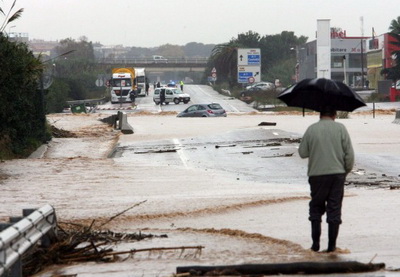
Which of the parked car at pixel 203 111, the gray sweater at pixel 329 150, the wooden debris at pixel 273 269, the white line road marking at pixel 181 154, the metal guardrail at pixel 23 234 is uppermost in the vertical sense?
the gray sweater at pixel 329 150

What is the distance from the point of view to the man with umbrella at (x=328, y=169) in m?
11.2

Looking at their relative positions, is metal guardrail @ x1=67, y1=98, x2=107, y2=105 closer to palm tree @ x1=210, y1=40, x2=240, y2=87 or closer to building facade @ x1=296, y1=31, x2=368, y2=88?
palm tree @ x1=210, y1=40, x2=240, y2=87

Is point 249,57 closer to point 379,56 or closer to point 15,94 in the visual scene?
point 379,56

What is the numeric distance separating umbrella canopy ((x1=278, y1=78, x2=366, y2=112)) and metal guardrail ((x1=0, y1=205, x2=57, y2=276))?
2996 millimetres

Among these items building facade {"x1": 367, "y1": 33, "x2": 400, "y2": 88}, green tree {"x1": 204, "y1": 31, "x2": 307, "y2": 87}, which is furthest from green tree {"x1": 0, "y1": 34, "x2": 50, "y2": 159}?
green tree {"x1": 204, "y1": 31, "x2": 307, "y2": 87}

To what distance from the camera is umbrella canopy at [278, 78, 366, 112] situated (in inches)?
459

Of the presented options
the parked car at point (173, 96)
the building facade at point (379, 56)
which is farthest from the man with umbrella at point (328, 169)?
the building facade at point (379, 56)

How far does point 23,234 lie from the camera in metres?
9.05

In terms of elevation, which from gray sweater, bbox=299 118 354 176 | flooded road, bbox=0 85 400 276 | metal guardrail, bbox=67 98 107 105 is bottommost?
metal guardrail, bbox=67 98 107 105

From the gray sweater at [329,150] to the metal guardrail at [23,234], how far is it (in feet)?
8.78

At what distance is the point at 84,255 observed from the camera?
11.1 meters

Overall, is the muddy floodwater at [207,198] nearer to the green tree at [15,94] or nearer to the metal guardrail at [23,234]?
the metal guardrail at [23,234]

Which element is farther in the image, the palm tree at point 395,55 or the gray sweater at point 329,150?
the palm tree at point 395,55

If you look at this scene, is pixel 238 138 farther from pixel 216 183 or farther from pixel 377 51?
pixel 377 51
